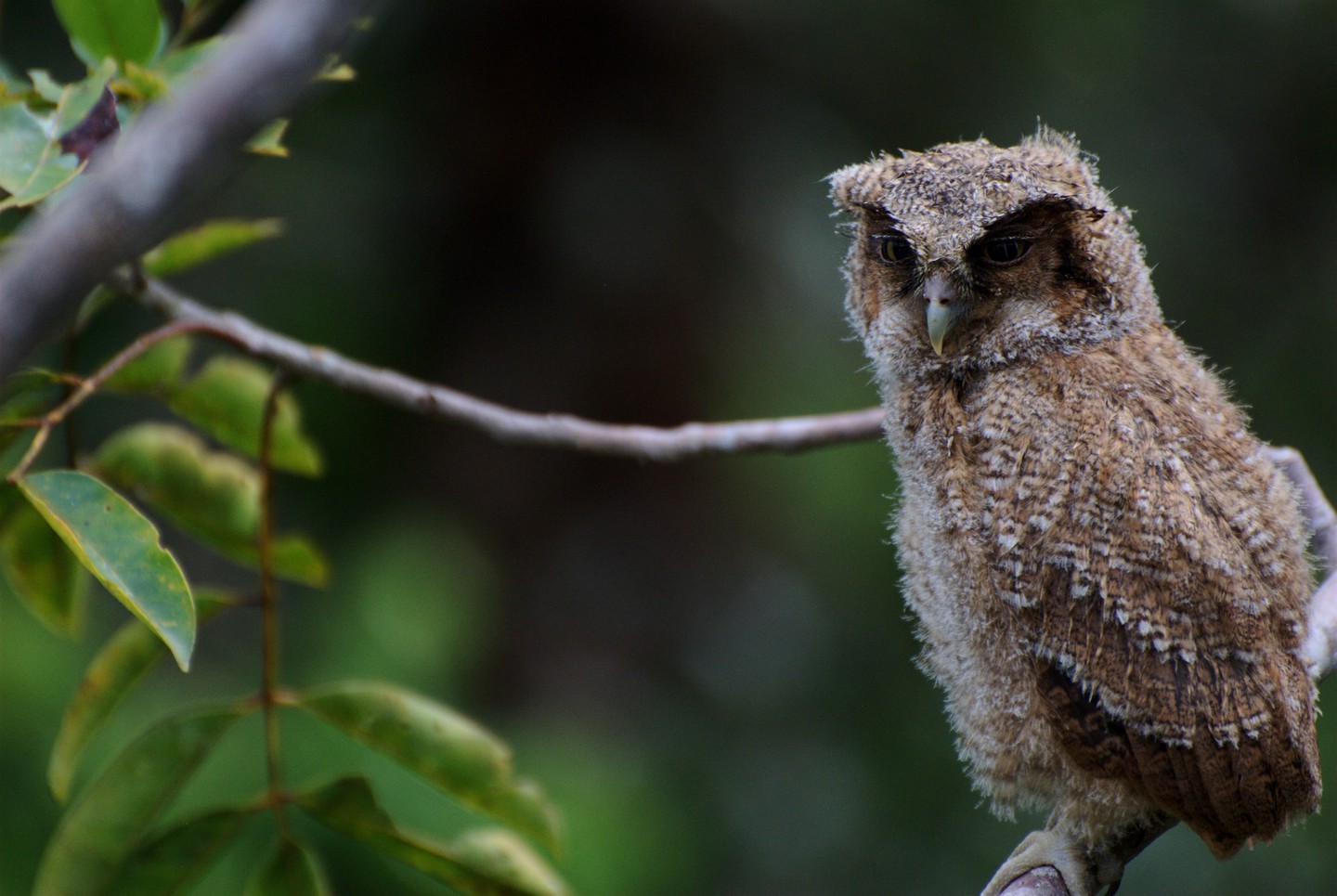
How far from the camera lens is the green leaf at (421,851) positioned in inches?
69.3

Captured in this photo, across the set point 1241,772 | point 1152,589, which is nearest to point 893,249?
point 1152,589

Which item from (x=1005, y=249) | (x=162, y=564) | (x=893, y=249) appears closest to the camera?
(x=162, y=564)

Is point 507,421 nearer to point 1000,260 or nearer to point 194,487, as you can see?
point 194,487

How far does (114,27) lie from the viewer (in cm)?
159

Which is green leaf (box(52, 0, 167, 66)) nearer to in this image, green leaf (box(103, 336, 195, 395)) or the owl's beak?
Result: green leaf (box(103, 336, 195, 395))

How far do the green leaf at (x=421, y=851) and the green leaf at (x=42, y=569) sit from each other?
62 cm

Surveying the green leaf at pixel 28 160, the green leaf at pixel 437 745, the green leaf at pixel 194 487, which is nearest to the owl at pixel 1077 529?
the green leaf at pixel 437 745

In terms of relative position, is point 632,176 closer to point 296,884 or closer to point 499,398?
point 499,398

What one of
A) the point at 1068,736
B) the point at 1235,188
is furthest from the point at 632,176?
the point at 1068,736

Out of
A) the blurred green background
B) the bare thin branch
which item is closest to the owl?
the bare thin branch

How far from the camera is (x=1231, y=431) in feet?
6.15

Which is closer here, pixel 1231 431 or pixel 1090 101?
pixel 1231 431

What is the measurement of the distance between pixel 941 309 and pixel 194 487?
1.37m

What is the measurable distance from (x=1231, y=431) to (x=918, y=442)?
1.63ft
